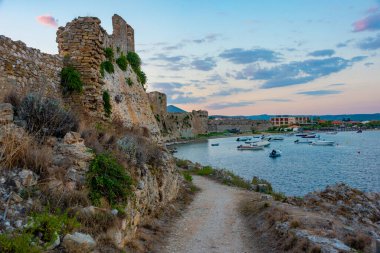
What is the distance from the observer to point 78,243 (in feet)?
15.1

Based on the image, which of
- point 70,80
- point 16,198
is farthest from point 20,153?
point 70,80

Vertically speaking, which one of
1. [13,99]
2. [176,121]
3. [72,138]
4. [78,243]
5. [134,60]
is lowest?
[78,243]

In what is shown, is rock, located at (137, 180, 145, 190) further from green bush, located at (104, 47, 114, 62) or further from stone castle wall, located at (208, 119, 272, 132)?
stone castle wall, located at (208, 119, 272, 132)

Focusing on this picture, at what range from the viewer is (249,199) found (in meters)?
13.8

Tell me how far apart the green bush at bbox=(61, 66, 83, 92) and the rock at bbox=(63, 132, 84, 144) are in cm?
499

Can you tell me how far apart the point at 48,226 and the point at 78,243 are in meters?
0.49

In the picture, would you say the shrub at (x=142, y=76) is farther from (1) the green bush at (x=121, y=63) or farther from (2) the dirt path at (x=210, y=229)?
(2) the dirt path at (x=210, y=229)

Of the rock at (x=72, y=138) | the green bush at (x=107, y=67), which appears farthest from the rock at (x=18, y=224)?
the green bush at (x=107, y=67)

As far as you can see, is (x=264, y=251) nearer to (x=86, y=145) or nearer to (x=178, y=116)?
(x=86, y=145)

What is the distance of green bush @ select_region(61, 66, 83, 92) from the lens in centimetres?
1170

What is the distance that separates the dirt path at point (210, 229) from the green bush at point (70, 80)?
6049 millimetres

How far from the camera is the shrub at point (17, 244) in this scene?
377 centimetres

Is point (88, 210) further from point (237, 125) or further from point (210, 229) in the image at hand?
point (237, 125)

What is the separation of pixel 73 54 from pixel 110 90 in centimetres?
226
